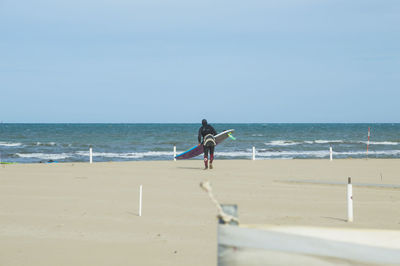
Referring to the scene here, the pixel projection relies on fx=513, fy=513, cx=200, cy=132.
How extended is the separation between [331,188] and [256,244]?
12.1 metres

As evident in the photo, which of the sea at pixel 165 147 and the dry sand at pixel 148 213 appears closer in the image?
the dry sand at pixel 148 213

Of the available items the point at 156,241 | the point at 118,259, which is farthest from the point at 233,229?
the point at 156,241

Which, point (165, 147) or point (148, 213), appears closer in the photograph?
point (148, 213)

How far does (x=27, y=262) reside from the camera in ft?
21.2

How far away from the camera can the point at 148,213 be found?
32.7 feet

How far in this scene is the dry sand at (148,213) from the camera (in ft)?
22.8

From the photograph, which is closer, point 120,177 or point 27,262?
point 27,262

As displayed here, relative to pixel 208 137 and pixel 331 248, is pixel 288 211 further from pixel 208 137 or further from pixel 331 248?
pixel 208 137

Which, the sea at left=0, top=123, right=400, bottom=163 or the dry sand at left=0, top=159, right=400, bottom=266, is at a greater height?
A: the sea at left=0, top=123, right=400, bottom=163

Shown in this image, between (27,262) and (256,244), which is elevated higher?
(256,244)

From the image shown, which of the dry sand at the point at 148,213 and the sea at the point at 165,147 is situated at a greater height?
the sea at the point at 165,147

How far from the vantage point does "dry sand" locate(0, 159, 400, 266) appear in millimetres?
6957

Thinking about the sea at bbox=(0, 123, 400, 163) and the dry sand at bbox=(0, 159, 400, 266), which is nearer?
the dry sand at bbox=(0, 159, 400, 266)

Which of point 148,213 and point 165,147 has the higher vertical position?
point 165,147
